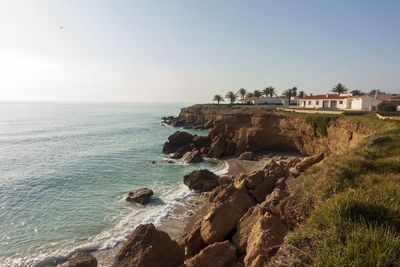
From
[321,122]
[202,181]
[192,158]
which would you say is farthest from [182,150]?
[321,122]

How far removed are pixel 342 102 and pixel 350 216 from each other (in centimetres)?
5552

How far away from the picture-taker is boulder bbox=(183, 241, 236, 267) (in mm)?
7832

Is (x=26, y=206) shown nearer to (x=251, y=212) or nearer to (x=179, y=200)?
(x=179, y=200)

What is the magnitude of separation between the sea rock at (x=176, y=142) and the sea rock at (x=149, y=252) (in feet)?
105

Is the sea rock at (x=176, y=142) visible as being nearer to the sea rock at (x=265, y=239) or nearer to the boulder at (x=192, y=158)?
the boulder at (x=192, y=158)

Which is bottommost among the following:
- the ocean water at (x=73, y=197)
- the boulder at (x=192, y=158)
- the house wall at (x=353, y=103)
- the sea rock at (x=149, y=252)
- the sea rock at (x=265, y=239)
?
the ocean water at (x=73, y=197)

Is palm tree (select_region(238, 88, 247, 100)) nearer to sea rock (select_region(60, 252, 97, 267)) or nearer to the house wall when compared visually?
the house wall

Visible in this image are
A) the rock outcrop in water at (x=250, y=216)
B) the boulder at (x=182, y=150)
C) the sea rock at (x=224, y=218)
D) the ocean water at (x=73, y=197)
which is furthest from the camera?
the boulder at (x=182, y=150)

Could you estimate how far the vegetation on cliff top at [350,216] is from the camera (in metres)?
3.71

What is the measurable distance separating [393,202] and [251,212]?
631 centimetres

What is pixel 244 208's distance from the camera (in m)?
12.0

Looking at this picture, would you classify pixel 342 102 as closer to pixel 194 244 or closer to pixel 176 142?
pixel 176 142

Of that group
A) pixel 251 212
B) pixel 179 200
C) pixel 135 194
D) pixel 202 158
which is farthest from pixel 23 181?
pixel 251 212

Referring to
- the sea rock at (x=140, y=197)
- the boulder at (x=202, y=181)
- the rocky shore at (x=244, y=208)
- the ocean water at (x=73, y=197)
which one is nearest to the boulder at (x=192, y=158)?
the rocky shore at (x=244, y=208)
